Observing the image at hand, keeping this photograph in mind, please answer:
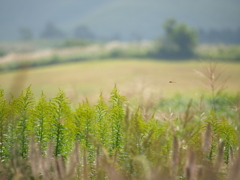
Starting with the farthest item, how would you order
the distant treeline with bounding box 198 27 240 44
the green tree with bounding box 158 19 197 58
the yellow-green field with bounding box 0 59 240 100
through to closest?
the distant treeline with bounding box 198 27 240 44, the green tree with bounding box 158 19 197 58, the yellow-green field with bounding box 0 59 240 100

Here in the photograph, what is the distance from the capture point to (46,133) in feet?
5.80

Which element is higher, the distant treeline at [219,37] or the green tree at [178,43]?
the distant treeline at [219,37]

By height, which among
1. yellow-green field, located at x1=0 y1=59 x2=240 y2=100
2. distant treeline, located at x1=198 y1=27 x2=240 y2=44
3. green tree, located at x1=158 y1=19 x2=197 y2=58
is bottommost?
yellow-green field, located at x1=0 y1=59 x2=240 y2=100

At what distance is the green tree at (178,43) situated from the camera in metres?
73.6

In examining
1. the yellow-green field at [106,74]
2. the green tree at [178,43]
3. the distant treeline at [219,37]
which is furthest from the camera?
the distant treeline at [219,37]

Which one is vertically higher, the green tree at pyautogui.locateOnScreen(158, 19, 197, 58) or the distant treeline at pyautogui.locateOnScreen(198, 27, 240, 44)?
the distant treeline at pyautogui.locateOnScreen(198, 27, 240, 44)

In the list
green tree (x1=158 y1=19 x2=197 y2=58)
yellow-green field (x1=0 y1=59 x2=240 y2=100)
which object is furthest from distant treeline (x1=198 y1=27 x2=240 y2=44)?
yellow-green field (x1=0 y1=59 x2=240 y2=100)

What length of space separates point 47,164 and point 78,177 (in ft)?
1.27

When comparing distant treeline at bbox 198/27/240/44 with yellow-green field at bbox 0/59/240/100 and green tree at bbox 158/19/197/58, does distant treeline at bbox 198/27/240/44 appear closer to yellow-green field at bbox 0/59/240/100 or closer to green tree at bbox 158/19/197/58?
green tree at bbox 158/19/197/58

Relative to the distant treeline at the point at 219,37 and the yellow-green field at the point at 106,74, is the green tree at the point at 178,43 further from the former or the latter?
the distant treeline at the point at 219,37

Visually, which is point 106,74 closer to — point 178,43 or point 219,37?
point 178,43

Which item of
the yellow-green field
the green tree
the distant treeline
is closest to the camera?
the yellow-green field

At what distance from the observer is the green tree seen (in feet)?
241

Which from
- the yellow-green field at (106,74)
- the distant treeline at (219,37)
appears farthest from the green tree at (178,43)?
the distant treeline at (219,37)
